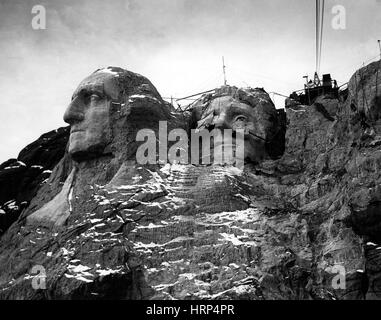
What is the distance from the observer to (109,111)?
5456 cm

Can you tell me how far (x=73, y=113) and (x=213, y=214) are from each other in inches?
456

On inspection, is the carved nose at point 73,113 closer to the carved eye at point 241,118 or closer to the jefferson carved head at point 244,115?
the jefferson carved head at point 244,115

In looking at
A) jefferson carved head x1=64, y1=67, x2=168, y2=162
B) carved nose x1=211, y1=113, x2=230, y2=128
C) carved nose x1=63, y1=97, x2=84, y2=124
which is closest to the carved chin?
jefferson carved head x1=64, y1=67, x2=168, y2=162

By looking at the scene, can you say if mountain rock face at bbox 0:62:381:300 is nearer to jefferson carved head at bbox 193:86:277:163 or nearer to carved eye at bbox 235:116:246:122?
jefferson carved head at bbox 193:86:277:163

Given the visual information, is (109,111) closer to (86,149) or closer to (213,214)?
(86,149)

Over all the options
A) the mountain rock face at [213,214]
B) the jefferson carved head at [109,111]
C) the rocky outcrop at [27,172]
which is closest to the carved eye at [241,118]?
the mountain rock face at [213,214]

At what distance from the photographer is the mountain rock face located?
44156 mm

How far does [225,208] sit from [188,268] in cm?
503

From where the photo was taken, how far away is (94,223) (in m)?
48.7

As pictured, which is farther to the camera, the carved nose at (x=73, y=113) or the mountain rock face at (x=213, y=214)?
the carved nose at (x=73, y=113)

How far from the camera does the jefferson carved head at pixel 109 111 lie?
53.6m
